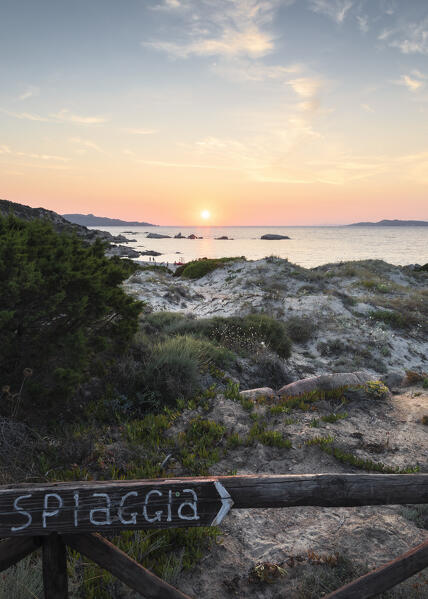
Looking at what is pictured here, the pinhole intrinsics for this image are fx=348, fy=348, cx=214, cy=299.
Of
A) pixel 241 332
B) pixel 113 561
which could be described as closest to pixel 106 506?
pixel 113 561

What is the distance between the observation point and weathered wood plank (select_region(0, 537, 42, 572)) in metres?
2.14

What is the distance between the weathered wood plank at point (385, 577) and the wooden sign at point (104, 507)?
43.7 inches

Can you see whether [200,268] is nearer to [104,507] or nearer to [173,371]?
[173,371]

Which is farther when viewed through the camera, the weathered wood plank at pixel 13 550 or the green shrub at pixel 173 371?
the green shrub at pixel 173 371

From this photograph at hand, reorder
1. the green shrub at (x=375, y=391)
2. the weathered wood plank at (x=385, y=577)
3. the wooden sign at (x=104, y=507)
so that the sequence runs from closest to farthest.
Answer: the wooden sign at (x=104, y=507) < the weathered wood plank at (x=385, y=577) < the green shrub at (x=375, y=391)

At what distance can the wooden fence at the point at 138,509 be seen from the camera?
2104 millimetres

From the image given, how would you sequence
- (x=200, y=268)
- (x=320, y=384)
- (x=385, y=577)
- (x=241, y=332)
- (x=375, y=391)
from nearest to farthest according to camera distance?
(x=385, y=577) < (x=375, y=391) < (x=320, y=384) < (x=241, y=332) < (x=200, y=268)

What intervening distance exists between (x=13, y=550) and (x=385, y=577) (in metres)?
2.49

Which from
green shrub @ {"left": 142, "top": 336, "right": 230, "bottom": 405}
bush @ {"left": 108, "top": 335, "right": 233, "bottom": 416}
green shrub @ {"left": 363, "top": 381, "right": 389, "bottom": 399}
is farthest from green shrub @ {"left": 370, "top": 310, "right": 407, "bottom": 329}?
bush @ {"left": 108, "top": 335, "right": 233, "bottom": 416}

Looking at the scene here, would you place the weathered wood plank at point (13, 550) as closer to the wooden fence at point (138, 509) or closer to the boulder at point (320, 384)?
the wooden fence at point (138, 509)

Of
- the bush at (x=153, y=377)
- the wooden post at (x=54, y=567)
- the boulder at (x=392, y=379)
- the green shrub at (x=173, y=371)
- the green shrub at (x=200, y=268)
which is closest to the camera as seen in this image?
the wooden post at (x=54, y=567)

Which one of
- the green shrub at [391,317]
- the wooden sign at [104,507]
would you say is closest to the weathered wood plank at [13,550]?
the wooden sign at [104,507]

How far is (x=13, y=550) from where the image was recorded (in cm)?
217

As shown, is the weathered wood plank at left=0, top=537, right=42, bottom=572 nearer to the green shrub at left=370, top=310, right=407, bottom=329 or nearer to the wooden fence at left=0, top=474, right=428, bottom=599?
the wooden fence at left=0, top=474, right=428, bottom=599
